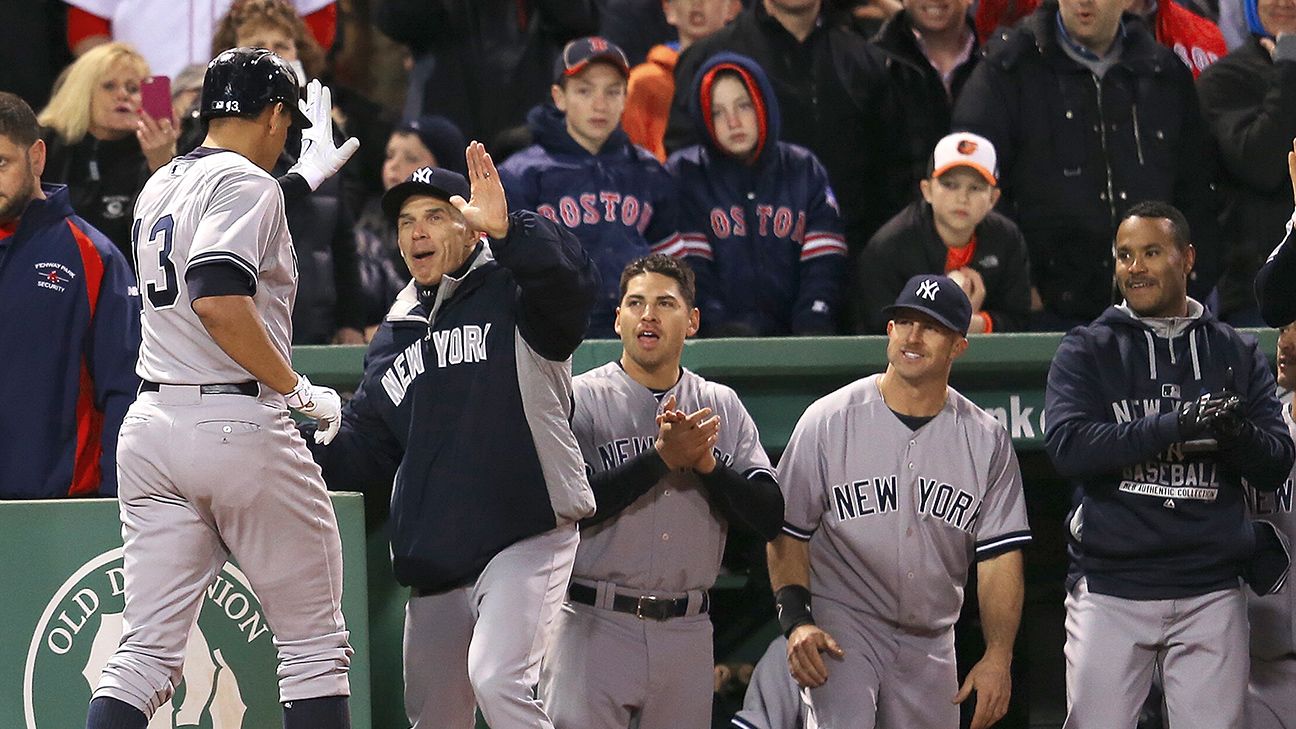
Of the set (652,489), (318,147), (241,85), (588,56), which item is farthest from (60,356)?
(588,56)

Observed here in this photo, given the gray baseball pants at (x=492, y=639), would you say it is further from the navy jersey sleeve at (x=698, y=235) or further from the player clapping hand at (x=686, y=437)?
the navy jersey sleeve at (x=698, y=235)

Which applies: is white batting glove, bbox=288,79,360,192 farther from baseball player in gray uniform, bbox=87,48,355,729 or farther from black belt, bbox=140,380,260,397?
black belt, bbox=140,380,260,397

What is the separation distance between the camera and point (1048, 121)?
7.00 meters

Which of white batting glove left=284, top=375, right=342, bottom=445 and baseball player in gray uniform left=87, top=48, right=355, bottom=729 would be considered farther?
white batting glove left=284, top=375, right=342, bottom=445

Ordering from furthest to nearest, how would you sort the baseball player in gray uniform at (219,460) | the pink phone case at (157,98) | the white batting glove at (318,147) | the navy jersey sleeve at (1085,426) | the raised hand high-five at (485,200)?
the pink phone case at (157,98), the navy jersey sleeve at (1085,426), the white batting glove at (318,147), the raised hand high-five at (485,200), the baseball player in gray uniform at (219,460)

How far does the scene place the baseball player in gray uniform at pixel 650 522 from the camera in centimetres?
543

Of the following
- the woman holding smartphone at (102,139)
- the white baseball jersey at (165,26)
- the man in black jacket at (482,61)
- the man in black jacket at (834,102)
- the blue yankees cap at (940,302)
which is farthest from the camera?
the man in black jacket at (482,61)

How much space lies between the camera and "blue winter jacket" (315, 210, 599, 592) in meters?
4.98

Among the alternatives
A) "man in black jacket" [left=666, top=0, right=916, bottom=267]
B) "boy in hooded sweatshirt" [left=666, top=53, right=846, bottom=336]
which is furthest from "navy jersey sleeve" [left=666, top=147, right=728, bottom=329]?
"man in black jacket" [left=666, top=0, right=916, bottom=267]

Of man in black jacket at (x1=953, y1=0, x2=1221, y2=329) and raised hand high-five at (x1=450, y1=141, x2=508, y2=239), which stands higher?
man in black jacket at (x1=953, y1=0, x2=1221, y2=329)

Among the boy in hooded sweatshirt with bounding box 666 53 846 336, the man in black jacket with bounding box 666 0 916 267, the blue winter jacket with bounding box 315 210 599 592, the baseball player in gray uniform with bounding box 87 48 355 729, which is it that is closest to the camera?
the baseball player in gray uniform with bounding box 87 48 355 729

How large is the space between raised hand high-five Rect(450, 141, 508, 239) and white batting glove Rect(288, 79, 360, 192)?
1.75 feet

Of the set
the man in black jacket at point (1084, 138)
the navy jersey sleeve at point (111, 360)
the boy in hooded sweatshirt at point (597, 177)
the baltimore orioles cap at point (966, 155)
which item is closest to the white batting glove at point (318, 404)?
the navy jersey sleeve at point (111, 360)

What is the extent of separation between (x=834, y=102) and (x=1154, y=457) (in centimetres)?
230
